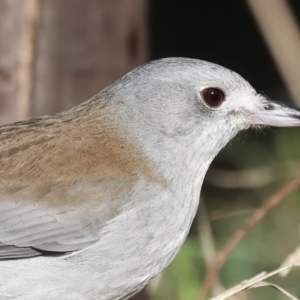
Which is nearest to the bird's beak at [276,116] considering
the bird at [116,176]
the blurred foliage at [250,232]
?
the bird at [116,176]

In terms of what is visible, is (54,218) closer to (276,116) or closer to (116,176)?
(116,176)

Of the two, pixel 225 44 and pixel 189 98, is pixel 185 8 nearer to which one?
pixel 225 44

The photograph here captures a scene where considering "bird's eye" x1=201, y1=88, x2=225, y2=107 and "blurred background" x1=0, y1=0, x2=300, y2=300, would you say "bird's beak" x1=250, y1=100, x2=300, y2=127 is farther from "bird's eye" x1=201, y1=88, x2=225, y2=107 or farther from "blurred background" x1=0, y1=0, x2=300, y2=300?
"blurred background" x1=0, y1=0, x2=300, y2=300

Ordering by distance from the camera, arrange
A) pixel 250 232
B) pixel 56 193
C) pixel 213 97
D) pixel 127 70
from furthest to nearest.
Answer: pixel 250 232, pixel 127 70, pixel 213 97, pixel 56 193

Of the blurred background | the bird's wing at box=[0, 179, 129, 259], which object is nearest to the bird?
the bird's wing at box=[0, 179, 129, 259]

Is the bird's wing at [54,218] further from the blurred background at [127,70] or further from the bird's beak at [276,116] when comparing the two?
the bird's beak at [276,116]

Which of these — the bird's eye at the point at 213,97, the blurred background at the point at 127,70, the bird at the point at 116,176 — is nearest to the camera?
the bird at the point at 116,176

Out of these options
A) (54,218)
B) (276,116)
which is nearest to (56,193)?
(54,218)
